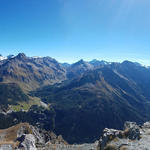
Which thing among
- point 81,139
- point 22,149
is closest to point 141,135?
point 22,149

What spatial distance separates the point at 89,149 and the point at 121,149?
2023 centimetres

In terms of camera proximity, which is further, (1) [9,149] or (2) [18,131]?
(2) [18,131]

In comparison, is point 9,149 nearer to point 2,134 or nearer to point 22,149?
point 22,149

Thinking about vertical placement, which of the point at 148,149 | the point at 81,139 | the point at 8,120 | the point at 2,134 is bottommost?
the point at 81,139

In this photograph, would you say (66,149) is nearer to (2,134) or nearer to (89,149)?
(89,149)

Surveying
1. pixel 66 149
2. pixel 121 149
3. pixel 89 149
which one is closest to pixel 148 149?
pixel 121 149

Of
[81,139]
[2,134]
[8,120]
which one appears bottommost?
[81,139]

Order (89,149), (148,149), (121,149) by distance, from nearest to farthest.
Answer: (148,149)
(121,149)
(89,149)

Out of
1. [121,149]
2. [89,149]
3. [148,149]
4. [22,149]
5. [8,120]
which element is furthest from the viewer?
[8,120]

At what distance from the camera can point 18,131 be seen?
76125 millimetres

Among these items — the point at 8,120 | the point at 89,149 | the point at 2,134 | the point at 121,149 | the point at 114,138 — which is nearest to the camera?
the point at 121,149

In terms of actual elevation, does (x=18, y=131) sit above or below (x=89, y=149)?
above

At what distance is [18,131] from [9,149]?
97.5 feet

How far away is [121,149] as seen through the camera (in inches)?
985
